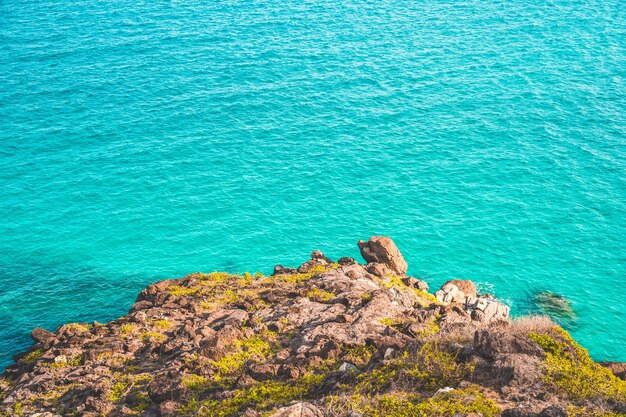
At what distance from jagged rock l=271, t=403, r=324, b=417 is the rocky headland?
49mm

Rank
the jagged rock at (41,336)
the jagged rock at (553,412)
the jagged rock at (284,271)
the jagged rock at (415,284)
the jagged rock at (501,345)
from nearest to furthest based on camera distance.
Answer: the jagged rock at (553,412) → the jagged rock at (501,345) → the jagged rock at (41,336) → the jagged rock at (415,284) → the jagged rock at (284,271)

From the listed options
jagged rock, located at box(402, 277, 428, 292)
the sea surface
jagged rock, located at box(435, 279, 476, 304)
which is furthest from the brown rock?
the sea surface

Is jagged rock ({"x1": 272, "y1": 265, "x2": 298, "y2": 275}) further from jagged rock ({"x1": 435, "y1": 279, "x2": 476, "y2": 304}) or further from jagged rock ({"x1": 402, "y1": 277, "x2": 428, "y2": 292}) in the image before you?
jagged rock ({"x1": 435, "y1": 279, "x2": 476, "y2": 304})

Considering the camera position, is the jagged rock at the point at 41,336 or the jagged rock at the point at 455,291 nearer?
the jagged rock at the point at 41,336

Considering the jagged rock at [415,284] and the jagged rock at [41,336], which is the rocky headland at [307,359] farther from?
the jagged rock at [415,284]

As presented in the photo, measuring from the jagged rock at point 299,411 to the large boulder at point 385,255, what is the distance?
78.6ft

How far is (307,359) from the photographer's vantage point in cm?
3005

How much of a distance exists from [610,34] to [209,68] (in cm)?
5053

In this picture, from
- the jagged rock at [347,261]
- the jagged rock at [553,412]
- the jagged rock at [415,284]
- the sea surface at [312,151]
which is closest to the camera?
the jagged rock at [553,412]

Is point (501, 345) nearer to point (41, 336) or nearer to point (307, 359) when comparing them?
point (307, 359)

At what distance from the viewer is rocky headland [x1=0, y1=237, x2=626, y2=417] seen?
24.2 m

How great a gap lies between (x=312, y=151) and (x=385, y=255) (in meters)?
21.5

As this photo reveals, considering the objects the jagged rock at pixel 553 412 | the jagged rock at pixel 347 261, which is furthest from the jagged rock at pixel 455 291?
the jagged rock at pixel 553 412

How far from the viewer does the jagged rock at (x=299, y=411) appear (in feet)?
74.5
